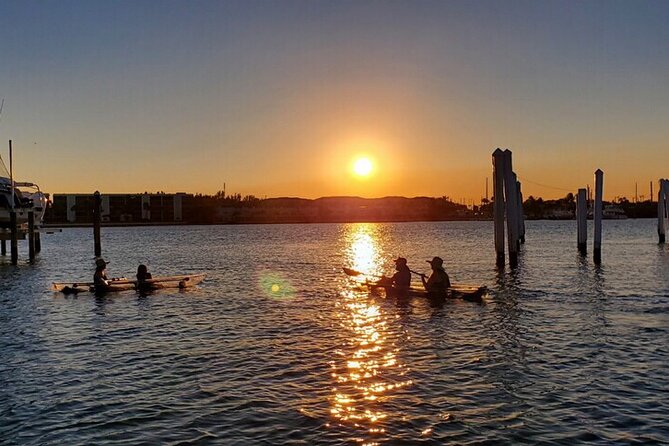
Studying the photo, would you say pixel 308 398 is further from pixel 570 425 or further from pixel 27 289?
pixel 27 289

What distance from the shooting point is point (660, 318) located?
2133 cm

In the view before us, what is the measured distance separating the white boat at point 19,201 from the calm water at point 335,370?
27.2 meters

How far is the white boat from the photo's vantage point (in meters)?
52.8

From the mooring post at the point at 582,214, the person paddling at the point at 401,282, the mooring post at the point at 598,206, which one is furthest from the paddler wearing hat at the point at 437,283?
the mooring post at the point at 582,214

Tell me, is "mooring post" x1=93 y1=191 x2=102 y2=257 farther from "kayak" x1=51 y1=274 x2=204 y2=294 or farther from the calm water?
the calm water

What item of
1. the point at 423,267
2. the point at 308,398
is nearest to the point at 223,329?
the point at 308,398

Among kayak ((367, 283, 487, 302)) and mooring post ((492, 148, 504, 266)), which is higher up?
mooring post ((492, 148, 504, 266))

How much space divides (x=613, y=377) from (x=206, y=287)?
946 inches

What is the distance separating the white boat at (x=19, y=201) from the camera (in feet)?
173

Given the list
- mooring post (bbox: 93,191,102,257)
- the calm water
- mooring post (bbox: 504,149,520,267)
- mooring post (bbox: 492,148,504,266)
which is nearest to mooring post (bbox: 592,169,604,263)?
mooring post (bbox: 504,149,520,267)

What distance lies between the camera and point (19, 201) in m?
56.8

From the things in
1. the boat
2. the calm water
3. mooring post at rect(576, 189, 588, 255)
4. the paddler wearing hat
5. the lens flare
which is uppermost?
mooring post at rect(576, 189, 588, 255)

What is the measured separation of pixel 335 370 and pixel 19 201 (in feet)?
168

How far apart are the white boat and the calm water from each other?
1072 inches
